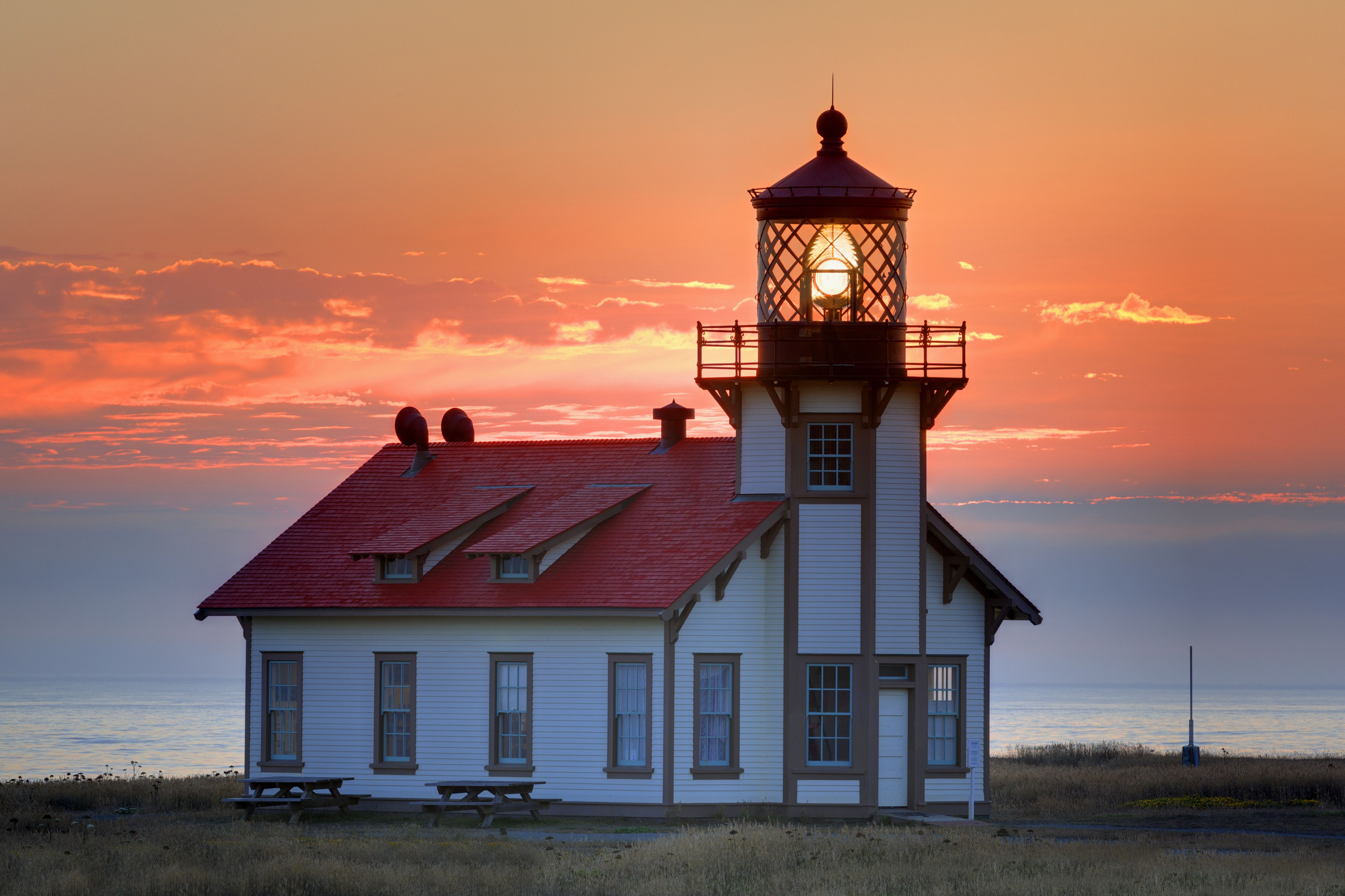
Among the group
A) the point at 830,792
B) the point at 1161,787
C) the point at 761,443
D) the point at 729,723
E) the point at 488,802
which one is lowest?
the point at 1161,787

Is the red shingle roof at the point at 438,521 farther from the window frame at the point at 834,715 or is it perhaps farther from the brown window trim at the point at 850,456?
the window frame at the point at 834,715

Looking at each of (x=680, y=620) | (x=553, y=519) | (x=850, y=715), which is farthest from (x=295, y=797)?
(x=850, y=715)

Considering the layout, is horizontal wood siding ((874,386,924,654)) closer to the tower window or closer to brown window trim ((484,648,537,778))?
the tower window

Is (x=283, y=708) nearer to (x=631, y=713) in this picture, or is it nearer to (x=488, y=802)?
(x=488, y=802)

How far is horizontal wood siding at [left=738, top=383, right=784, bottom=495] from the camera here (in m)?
30.1

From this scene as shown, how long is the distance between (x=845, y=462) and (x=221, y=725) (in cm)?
7272

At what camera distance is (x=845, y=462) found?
29.7 meters

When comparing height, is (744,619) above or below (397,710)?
above

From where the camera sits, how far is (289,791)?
30.7 metres

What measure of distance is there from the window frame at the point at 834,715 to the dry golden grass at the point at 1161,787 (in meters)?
3.51

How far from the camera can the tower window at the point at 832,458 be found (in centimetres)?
2972

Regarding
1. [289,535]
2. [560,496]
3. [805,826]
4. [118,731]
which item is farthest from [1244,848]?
[118,731]

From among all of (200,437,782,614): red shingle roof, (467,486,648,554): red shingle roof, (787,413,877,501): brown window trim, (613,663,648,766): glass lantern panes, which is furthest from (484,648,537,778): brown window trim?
(787,413,877,501): brown window trim

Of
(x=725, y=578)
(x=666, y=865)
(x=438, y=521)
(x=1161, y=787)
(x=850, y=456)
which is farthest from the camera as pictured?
(x=1161, y=787)
